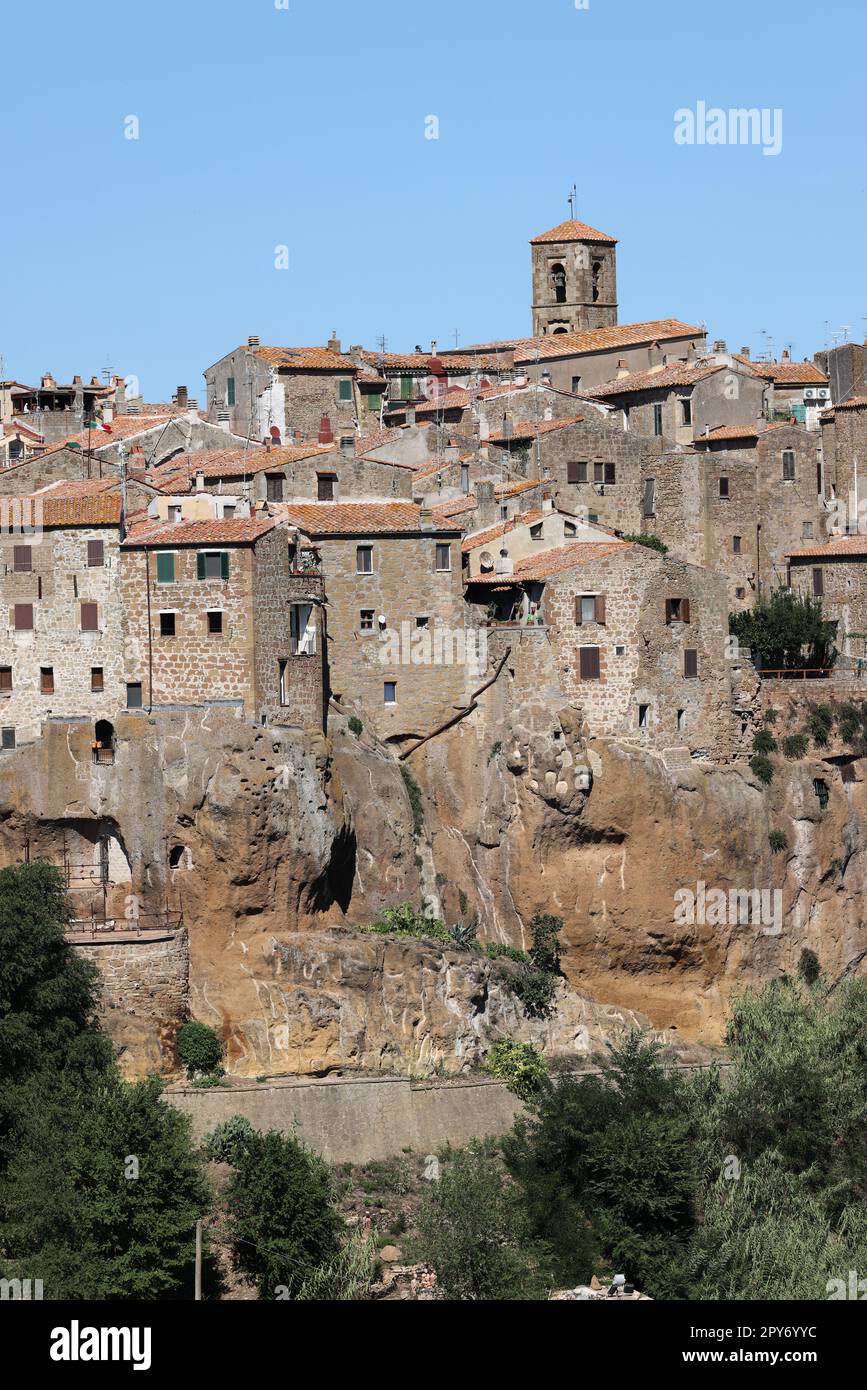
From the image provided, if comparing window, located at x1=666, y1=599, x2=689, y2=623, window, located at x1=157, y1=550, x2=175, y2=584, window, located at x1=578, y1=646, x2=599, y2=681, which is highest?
window, located at x1=157, y1=550, x2=175, y2=584

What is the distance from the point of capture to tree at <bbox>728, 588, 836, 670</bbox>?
72438mm

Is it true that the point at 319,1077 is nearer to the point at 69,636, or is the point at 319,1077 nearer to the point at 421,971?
the point at 421,971

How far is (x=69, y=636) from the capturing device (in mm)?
61562

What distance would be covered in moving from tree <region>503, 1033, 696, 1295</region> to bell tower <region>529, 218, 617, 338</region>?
4005 centimetres

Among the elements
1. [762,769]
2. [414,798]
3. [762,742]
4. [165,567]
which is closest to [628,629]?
[762,742]

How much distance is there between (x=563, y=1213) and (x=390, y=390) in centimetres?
3353

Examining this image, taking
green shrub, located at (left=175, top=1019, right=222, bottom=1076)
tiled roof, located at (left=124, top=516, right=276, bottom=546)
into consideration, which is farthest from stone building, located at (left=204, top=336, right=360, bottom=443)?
green shrub, located at (left=175, top=1019, right=222, bottom=1076)

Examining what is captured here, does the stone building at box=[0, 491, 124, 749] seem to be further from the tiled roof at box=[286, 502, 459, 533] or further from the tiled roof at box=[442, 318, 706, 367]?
the tiled roof at box=[442, 318, 706, 367]

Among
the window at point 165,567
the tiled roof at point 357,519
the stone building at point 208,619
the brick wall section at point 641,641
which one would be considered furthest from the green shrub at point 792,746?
the window at point 165,567

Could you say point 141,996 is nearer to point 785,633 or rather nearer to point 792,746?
point 792,746

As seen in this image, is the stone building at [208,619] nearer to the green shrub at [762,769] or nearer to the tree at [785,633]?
the green shrub at [762,769]

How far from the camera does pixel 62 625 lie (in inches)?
2425

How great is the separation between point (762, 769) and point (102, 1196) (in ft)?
78.6
